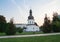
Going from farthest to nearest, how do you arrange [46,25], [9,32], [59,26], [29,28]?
[29,28] → [59,26] → [46,25] → [9,32]

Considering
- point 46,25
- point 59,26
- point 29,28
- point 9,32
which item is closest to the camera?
point 9,32

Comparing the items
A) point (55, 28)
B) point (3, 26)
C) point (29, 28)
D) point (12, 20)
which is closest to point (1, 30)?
point (3, 26)

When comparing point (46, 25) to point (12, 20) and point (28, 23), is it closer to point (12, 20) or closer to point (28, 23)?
point (12, 20)

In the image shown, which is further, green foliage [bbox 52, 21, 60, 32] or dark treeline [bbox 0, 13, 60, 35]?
green foliage [bbox 52, 21, 60, 32]

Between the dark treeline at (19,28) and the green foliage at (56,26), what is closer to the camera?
the dark treeline at (19,28)

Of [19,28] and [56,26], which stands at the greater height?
[56,26]

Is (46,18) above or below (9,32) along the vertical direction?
above

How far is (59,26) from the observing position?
45188 mm

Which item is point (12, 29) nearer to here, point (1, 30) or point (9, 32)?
point (9, 32)

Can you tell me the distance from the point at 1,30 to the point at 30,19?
59.1m

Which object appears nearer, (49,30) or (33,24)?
(49,30)

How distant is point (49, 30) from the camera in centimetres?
3850

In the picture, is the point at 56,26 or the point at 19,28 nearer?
the point at 19,28

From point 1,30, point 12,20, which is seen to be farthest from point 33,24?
point 12,20
